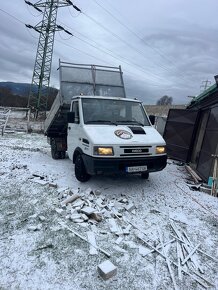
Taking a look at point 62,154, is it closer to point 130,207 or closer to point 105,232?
point 130,207

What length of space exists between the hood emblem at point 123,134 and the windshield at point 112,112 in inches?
19.4

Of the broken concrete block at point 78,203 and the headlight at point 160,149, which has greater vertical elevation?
the headlight at point 160,149

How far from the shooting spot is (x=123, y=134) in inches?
229

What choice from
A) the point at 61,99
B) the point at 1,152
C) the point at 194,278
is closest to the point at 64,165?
the point at 61,99

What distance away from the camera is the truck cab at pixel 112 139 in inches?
216

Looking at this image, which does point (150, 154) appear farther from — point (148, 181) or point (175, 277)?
point (175, 277)

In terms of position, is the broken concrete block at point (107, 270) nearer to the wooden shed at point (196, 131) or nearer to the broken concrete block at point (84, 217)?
the broken concrete block at point (84, 217)

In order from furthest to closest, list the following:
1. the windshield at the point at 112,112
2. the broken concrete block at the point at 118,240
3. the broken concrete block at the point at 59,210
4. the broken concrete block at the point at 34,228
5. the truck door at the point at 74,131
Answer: the truck door at the point at 74,131 → the windshield at the point at 112,112 → the broken concrete block at the point at 59,210 → the broken concrete block at the point at 34,228 → the broken concrete block at the point at 118,240

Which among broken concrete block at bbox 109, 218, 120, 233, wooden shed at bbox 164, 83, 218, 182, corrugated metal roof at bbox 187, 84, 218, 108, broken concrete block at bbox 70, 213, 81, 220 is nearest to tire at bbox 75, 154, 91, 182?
broken concrete block at bbox 70, 213, 81, 220

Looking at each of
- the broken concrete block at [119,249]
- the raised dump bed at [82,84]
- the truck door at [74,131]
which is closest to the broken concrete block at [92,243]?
the broken concrete block at [119,249]

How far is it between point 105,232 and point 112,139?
84.4 inches

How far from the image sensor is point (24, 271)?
3.18 metres

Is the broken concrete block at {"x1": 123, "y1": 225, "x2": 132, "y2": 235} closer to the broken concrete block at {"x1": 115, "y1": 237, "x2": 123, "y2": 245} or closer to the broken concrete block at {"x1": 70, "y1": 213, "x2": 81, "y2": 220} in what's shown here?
the broken concrete block at {"x1": 115, "y1": 237, "x2": 123, "y2": 245}

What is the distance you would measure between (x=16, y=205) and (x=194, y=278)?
3.49m
